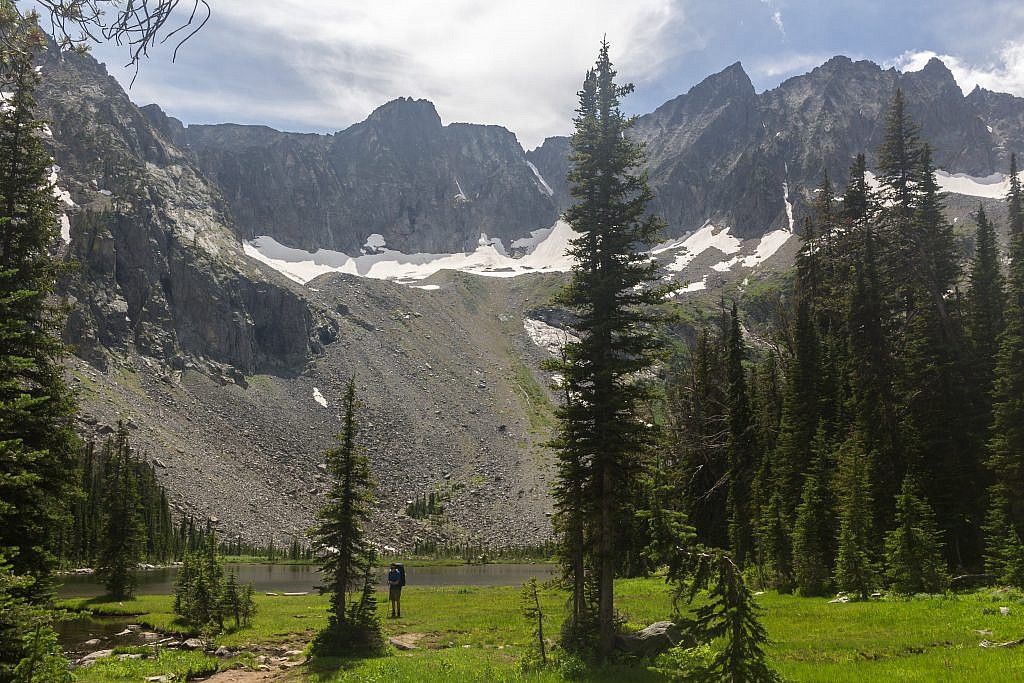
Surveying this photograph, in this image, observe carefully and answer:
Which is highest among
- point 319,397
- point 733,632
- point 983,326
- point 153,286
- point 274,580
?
point 153,286

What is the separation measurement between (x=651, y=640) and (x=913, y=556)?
15212 mm

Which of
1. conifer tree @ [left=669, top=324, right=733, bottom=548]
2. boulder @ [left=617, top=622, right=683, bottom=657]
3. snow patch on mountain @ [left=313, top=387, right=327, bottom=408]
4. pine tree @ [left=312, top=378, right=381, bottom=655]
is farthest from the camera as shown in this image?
snow patch on mountain @ [left=313, top=387, right=327, bottom=408]

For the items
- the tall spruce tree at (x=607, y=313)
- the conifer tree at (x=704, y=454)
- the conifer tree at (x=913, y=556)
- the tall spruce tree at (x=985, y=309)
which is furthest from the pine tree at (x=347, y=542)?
the conifer tree at (x=704, y=454)

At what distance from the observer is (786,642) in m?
18.7

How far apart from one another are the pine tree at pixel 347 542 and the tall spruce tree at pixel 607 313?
8081mm

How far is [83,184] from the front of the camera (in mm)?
182500

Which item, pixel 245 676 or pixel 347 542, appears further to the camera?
pixel 347 542

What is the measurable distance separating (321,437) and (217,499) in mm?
34125

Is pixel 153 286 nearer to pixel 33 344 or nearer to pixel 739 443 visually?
pixel 739 443

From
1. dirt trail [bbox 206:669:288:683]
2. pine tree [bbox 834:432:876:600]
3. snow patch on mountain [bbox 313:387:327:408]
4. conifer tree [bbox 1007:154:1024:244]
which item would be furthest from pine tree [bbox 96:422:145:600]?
snow patch on mountain [bbox 313:387:327:408]

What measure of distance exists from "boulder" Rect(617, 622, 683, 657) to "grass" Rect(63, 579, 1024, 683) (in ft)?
2.91

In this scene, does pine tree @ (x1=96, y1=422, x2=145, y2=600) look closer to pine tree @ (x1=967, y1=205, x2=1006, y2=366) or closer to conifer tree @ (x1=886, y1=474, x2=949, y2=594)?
conifer tree @ (x1=886, y1=474, x2=949, y2=594)

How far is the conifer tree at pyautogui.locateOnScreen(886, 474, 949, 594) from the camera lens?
25906 mm

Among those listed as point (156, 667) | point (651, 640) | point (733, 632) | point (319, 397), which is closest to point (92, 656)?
point (156, 667)
